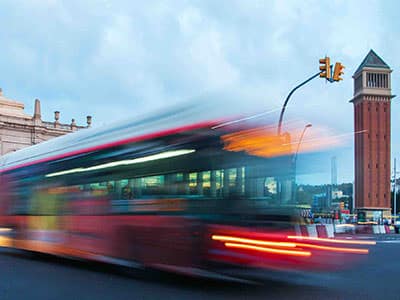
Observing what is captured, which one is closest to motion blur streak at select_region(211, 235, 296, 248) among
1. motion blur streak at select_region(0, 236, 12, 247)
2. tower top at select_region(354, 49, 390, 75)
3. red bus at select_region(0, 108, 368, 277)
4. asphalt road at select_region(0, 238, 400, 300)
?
red bus at select_region(0, 108, 368, 277)

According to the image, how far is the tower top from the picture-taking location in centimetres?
10205

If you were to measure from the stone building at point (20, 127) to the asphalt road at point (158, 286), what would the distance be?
58.4 metres

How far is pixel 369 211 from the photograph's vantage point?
297 feet


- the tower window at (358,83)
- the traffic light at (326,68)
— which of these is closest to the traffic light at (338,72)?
the traffic light at (326,68)

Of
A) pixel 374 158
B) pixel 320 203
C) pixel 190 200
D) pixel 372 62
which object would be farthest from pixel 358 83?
pixel 190 200

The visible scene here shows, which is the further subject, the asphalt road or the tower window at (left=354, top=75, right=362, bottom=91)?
the tower window at (left=354, top=75, right=362, bottom=91)

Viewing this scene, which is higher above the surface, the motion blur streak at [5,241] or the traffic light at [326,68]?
the traffic light at [326,68]

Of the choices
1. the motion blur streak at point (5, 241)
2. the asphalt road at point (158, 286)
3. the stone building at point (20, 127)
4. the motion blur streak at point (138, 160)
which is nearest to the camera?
the asphalt road at point (158, 286)

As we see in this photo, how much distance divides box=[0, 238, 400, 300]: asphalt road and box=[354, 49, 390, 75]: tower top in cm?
9457

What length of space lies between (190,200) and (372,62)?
101 m

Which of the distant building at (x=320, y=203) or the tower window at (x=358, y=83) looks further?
the tower window at (x=358, y=83)

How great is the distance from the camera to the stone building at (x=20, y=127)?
67.4 meters

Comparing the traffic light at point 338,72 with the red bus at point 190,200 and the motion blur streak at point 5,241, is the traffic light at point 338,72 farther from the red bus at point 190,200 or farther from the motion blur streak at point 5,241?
the motion blur streak at point 5,241

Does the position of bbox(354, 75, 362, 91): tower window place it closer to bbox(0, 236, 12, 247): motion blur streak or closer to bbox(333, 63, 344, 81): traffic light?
bbox(333, 63, 344, 81): traffic light
